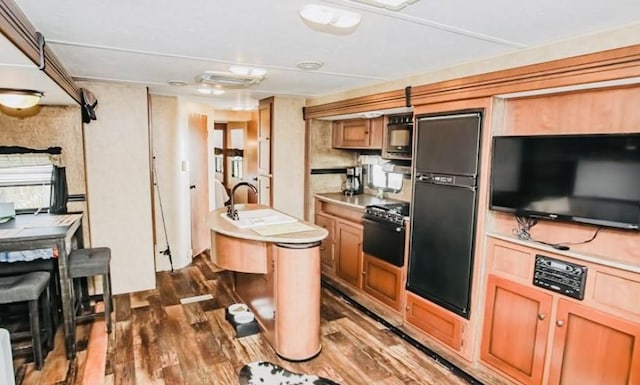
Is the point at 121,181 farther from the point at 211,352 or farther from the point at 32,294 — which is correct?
the point at 211,352

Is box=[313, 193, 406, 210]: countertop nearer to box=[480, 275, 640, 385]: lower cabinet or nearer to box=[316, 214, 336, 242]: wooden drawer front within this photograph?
box=[316, 214, 336, 242]: wooden drawer front

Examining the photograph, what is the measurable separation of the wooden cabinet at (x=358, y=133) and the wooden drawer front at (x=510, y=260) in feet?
5.78

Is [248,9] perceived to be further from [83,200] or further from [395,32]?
[83,200]

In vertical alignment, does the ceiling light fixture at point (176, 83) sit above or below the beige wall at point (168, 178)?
above

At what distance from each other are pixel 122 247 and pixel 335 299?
233 cm

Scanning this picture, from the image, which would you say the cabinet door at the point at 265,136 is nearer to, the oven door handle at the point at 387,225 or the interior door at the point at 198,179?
the interior door at the point at 198,179

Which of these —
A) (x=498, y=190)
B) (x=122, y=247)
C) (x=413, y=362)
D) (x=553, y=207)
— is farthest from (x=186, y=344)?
(x=553, y=207)

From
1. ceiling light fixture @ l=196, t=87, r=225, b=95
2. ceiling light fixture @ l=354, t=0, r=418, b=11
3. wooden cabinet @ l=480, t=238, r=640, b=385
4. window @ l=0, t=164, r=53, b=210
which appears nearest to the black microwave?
wooden cabinet @ l=480, t=238, r=640, b=385

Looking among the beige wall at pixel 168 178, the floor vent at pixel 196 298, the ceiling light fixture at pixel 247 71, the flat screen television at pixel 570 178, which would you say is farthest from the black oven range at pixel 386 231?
the beige wall at pixel 168 178

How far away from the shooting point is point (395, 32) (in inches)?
78.6

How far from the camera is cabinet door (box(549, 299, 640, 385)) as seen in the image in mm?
1917

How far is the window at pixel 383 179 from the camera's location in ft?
13.9

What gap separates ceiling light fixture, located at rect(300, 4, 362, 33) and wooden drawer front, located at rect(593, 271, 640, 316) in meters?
1.88

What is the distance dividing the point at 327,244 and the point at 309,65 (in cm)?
239
